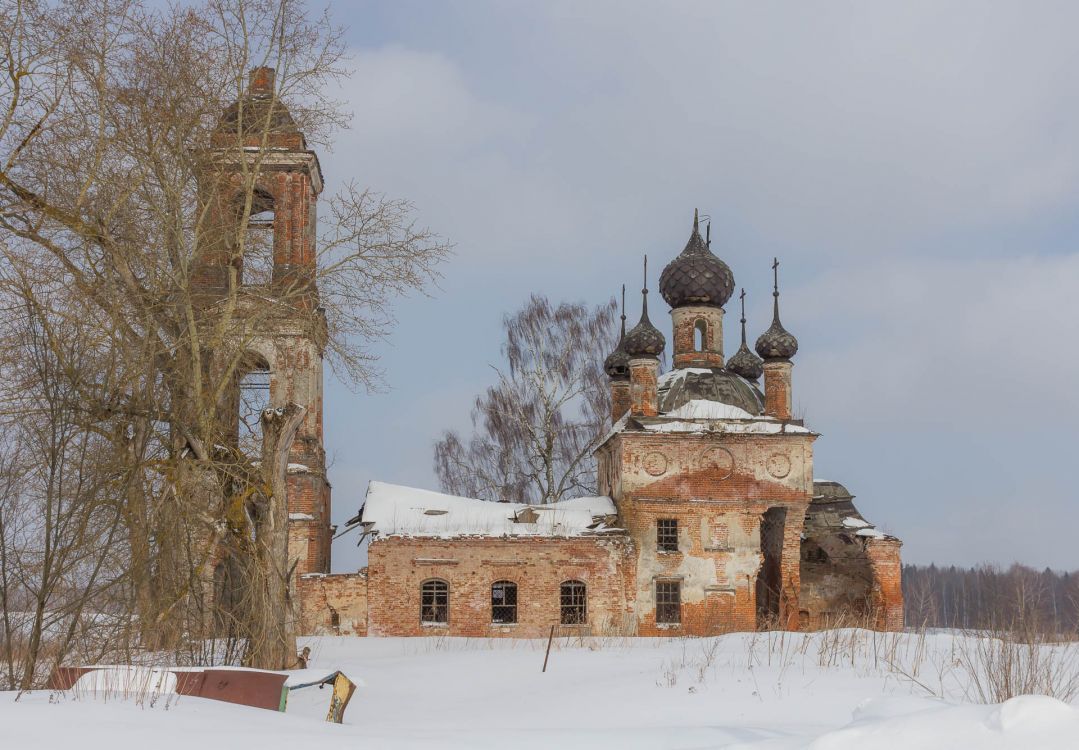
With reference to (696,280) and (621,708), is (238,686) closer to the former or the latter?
(621,708)

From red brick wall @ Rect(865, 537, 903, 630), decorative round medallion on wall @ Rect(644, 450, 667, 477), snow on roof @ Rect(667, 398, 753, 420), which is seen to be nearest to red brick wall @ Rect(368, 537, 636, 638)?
decorative round medallion on wall @ Rect(644, 450, 667, 477)

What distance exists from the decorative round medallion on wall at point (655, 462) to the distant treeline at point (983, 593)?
569 centimetres

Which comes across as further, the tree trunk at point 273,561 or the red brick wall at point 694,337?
the red brick wall at point 694,337

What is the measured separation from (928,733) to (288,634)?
956cm

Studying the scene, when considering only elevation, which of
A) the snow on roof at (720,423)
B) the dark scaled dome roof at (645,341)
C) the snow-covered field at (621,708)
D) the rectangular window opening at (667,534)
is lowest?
the snow-covered field at (621,708)

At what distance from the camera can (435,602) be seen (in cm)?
2434

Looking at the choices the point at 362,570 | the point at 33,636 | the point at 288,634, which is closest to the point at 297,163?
the point at 362,570

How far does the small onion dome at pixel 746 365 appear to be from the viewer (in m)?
30.4

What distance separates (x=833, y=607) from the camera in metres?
27.8

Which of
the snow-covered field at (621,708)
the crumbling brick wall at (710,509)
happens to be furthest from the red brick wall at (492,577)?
the snow-covered field at (621,708)

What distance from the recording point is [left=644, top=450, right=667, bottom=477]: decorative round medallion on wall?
2544 cm

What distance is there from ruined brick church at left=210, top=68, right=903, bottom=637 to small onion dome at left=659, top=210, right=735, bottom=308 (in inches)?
73.1

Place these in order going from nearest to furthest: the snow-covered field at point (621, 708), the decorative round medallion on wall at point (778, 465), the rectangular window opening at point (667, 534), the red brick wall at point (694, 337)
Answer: the snow-covered field at point (621, 708), the rectangular window opening at point (667, 534), the decorative round medallion on wall at point (778, 465), the red brick wall at point (694, 337)

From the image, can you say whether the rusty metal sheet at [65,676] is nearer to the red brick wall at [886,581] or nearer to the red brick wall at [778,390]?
the red brick wall at [778,390]
